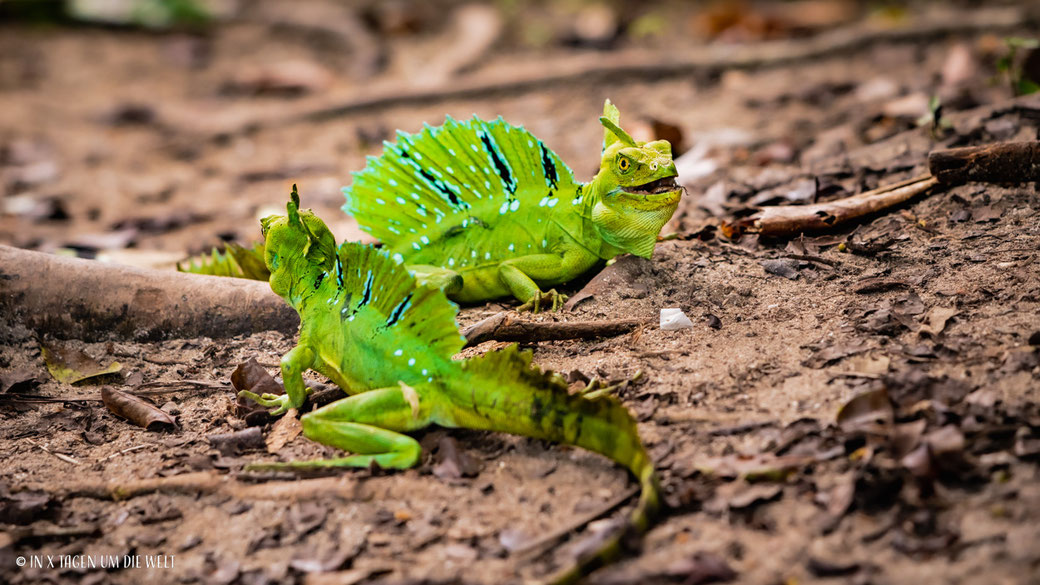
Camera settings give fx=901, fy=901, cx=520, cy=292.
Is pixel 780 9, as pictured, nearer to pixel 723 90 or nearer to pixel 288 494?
pixel 723 90

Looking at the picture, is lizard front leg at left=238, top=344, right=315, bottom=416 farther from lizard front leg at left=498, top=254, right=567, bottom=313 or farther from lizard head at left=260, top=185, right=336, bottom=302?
lizard front leg at left=498, top=254, right=567, bottom=313

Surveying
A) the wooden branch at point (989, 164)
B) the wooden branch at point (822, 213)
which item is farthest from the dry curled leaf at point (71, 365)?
the wooden branch at point (989, 164)

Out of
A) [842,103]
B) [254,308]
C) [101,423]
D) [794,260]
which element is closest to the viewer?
[101,423]

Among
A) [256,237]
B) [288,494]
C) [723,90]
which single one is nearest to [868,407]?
[288,494]

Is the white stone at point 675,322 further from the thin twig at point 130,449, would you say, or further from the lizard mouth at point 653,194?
the thin twig at point 130,449

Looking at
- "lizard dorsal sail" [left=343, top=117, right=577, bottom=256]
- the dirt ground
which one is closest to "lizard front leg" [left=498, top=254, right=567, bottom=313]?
the dirt ground

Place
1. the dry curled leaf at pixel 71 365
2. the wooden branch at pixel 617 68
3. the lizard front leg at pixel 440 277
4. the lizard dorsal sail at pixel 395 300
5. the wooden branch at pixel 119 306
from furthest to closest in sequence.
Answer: the wooden branch at pixel 617 68 < the wooden branch at pixel 119 306 < the lizard front leg at pixel 440 277 < the dry curled leaf at pixel 71 365 < the lizard dorsal sail at pixel 395 300
